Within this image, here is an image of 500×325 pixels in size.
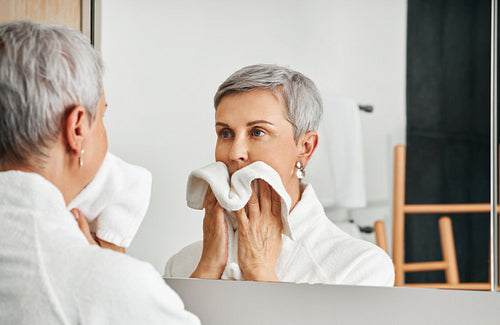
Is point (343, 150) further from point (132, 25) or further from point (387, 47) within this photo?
point (132, 25)

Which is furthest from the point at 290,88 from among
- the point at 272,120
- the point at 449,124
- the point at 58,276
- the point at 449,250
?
the point at 58,276

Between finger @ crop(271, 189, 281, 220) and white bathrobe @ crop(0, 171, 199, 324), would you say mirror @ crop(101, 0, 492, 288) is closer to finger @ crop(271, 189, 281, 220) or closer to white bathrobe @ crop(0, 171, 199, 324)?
finger @ crop(271, 189, 281, 220)

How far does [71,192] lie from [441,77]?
2.16ft

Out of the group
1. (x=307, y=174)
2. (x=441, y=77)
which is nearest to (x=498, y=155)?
(x=441, y=77)

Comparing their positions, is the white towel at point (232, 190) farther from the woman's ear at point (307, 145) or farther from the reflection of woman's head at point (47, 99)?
the reflection of woman's head at point (47, 99)

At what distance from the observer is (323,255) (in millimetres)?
877

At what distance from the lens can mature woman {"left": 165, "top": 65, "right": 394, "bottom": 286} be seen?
0.87 metres

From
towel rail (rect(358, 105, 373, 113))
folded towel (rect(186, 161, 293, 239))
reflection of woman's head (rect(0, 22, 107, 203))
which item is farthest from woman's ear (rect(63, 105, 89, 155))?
towel rail (rect(358, 105, 373, 113))

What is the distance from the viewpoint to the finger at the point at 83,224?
949 millimetres

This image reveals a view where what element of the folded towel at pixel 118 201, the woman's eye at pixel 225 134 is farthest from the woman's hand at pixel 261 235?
the folded towel at pixel 118 201

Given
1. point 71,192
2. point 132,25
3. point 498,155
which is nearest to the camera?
point 498,155

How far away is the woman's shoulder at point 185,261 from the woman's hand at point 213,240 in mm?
12

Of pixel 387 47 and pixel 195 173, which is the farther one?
pixel 195 173

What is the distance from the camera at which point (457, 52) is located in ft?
2.65
